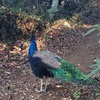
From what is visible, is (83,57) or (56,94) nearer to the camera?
(56,94)

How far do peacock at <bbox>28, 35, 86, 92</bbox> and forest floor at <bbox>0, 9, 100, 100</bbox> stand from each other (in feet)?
1.02

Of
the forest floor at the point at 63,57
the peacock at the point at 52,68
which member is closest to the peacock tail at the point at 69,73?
the peacock at the point at 52,68

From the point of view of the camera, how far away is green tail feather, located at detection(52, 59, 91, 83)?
4843 mm

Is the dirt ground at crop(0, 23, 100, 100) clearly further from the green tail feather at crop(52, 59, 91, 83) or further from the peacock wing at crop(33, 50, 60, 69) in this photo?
the peacock wing at crop(33, 50, 60, 69)

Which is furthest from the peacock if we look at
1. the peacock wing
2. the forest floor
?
the forest floor

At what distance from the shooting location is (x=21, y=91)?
5.78 metres

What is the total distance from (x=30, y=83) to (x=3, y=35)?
302 centimetres

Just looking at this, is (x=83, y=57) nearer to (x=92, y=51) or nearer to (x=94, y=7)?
(x=92, y=51)

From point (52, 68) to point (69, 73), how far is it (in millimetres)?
353

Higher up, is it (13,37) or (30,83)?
(13,37)

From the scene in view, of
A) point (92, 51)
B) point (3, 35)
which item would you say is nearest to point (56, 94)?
point (92, 51)

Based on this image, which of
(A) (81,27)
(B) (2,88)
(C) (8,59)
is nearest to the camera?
(B) (2,88)

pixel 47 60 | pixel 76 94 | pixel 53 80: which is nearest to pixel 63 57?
pixel 53 80

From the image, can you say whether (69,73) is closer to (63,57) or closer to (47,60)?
(47,60)
